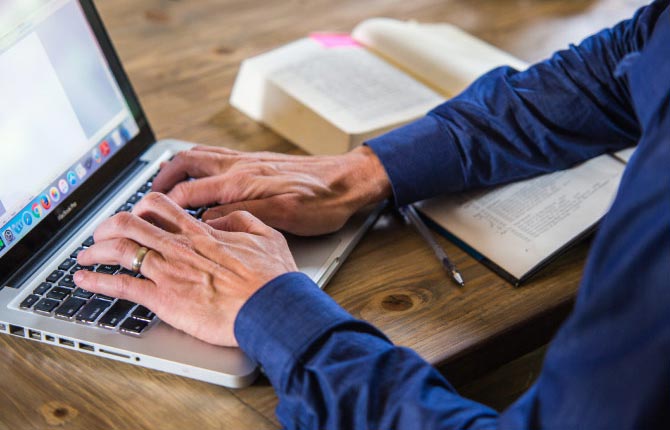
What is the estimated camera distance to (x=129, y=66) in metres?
1.40

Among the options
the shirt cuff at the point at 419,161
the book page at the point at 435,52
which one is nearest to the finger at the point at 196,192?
the shirt cuff at the point at 419,161

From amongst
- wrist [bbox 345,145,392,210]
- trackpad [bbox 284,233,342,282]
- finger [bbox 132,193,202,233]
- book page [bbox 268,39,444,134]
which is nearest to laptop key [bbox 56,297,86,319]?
finger [bbox 132,193,202,233]

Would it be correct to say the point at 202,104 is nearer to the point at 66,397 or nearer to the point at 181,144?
the point at 181,144

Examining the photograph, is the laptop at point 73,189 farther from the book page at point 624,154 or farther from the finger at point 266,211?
the book page at point 624,154

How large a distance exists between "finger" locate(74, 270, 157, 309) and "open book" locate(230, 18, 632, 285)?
386 millimetres

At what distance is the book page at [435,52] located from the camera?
129cm

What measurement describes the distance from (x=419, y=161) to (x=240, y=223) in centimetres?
27

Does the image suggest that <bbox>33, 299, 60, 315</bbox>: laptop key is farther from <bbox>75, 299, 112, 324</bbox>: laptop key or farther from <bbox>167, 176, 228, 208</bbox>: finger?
<bbox>167, 176, 228, 208</bbox>: finger

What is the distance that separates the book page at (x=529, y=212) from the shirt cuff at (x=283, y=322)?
0.87ft

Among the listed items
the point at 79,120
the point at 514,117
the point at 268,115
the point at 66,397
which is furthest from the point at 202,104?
the point at 66,397

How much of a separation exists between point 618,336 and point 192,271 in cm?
43

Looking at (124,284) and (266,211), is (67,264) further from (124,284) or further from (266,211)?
(266,211)

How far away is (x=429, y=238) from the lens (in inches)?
39.3

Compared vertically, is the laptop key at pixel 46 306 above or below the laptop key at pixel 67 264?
below
